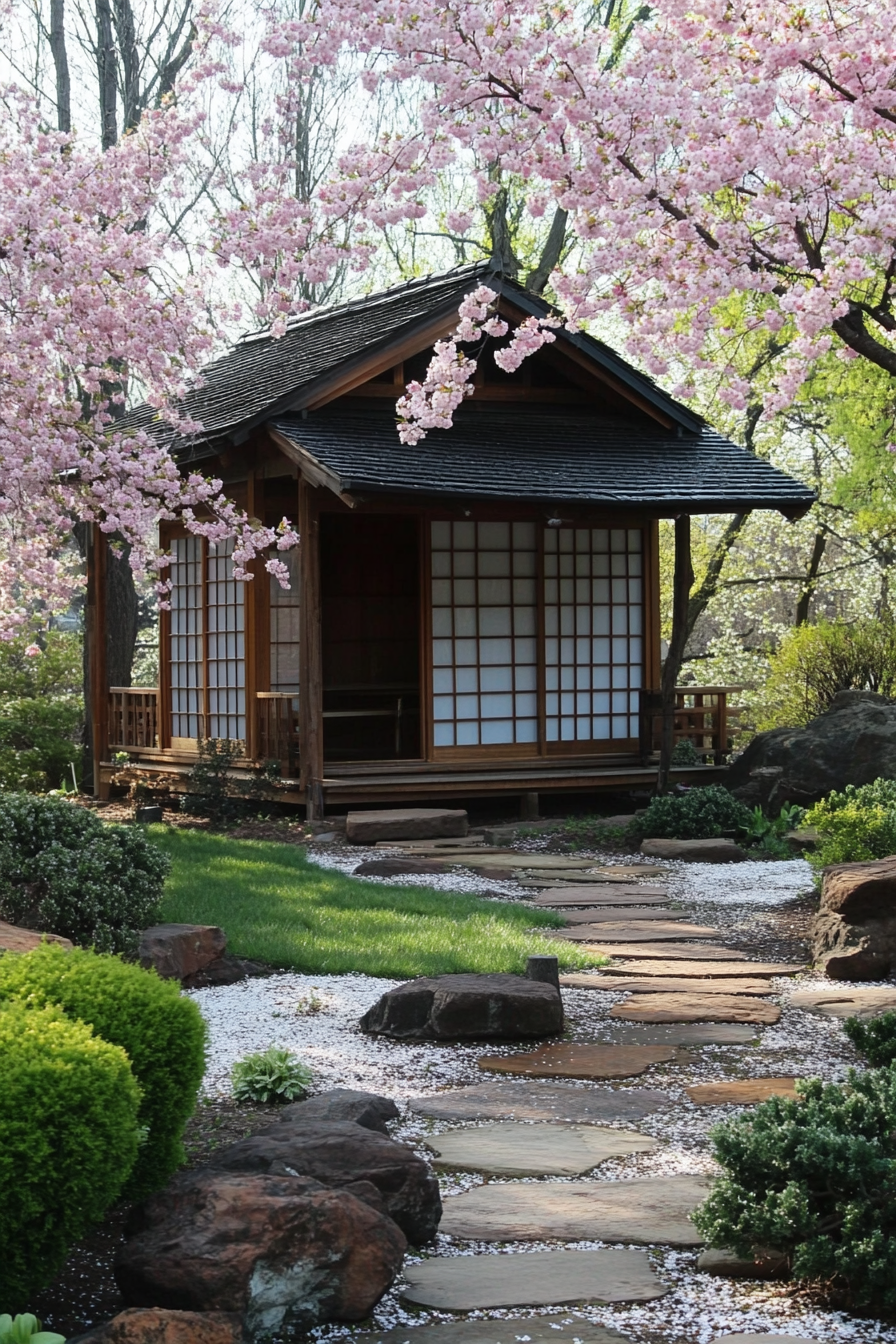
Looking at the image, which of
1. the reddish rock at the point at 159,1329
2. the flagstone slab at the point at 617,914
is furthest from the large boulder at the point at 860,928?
the reddish rock at the point at 159,1329

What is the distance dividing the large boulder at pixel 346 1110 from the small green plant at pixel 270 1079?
1.83 ft

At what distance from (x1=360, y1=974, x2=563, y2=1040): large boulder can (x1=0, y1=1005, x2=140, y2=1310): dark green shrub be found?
280 centimetres

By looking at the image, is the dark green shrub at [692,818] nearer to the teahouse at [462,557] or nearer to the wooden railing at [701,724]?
the teahouse at [462,557]

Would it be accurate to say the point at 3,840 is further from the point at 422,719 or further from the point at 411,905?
the point at 422,719

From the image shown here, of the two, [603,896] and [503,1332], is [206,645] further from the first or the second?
[503,1332]

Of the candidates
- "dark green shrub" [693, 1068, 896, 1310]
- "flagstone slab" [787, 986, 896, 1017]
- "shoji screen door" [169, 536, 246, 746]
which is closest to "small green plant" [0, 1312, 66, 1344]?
"dark green shrub" [693, 1068, 896, 1310]

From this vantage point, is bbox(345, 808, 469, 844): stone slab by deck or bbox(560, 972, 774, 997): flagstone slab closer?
bbox(560, 972, 774, 997): flagstone slab

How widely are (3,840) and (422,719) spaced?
24.9ft

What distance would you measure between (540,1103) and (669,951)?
293 centimetres

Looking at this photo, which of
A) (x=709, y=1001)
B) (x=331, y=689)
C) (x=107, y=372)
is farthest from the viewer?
(x=331, y=689)

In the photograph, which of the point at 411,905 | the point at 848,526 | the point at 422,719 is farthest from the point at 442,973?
the point at 848,526

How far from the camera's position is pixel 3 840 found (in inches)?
280

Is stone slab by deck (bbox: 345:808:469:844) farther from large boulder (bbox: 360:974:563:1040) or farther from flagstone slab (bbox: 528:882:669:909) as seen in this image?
large boulder (bbox: 360:974:563:1040)

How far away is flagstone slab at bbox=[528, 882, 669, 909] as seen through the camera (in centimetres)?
960
